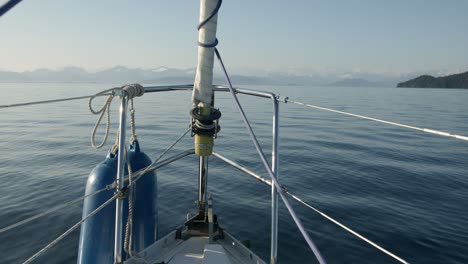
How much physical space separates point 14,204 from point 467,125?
2313 cm

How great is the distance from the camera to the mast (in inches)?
99.5

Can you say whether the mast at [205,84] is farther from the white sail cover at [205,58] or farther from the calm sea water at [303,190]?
the calm sea water at [303,190]

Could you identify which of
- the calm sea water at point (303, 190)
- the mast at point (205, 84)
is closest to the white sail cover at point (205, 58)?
the mast at point (205, 84)

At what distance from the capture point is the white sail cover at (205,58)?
98.7 inches

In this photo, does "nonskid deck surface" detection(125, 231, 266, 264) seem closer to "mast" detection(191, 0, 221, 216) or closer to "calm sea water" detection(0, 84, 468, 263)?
"mast" detection(191, 0, 221, 216)

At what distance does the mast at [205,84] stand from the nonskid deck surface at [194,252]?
1007mm

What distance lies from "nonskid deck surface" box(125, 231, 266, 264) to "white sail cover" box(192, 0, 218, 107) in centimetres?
145

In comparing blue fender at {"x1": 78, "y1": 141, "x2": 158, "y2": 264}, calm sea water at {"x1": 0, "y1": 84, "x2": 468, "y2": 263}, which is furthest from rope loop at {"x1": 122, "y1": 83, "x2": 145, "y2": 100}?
calm sea water at {"x1": 0, "y1": 84, "x2": 468, "y2": 263}

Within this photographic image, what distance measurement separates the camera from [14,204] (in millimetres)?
6895

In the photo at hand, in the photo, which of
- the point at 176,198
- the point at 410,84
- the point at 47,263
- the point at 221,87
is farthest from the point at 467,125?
the point at 410,84

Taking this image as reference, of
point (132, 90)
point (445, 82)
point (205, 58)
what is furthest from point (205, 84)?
point (445, 82)

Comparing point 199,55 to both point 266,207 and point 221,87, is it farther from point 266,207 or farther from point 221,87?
point 266,207

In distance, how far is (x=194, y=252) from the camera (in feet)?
10.8

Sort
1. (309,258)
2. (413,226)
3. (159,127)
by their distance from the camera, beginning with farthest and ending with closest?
(159,127)
(413,226)
(309,258)
